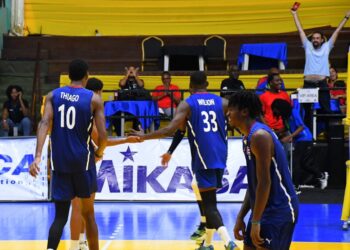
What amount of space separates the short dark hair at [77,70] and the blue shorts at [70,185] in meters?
0.96

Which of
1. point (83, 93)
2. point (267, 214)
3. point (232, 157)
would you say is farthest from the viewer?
point (232, 157)

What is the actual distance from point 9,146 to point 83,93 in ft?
22.9

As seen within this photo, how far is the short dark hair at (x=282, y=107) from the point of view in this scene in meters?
13.8

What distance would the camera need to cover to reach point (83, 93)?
7.60 meters

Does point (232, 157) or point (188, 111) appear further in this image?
point (232, 157)

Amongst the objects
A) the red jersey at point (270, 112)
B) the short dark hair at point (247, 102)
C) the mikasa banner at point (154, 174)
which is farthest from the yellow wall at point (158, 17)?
the short dark hair at point (247, 102)

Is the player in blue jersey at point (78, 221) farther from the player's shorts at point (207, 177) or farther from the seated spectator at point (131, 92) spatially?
the seated spectator at point (131, 92)

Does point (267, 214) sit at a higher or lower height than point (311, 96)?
lower

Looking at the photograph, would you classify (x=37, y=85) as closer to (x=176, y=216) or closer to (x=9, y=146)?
(x=9, y=146)

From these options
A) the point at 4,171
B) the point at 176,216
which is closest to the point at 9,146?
the point at 4,171

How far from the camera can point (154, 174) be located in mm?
13883

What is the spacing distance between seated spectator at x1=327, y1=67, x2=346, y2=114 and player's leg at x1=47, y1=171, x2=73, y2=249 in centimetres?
857

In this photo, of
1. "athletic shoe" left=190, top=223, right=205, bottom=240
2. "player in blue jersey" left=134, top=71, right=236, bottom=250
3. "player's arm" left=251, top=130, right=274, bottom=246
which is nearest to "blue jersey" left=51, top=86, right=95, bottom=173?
"player in blue jersey" left=134, top=71, right=236, bottom=250

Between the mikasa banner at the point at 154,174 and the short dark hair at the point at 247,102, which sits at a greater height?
the short dark hair at the point at 247,102
